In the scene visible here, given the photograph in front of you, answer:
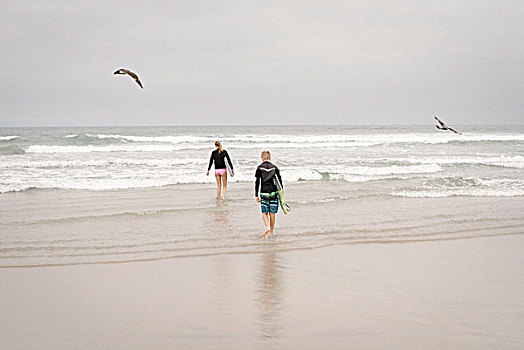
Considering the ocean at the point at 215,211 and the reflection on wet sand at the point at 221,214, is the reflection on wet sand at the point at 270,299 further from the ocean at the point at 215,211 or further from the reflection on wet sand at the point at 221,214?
the reflection on wet sand at the point at 221,214

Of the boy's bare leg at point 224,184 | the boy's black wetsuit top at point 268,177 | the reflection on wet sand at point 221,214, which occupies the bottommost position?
the reflection on wet sand at point 221,214

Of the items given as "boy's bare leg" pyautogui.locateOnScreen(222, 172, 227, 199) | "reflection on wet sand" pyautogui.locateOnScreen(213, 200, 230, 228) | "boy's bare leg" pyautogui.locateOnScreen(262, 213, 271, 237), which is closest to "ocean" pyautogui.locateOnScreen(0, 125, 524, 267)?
"reflection on wet sand" pyautogui.locateOnScreen(213, 200, 230, 228)

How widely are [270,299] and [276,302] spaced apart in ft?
0.35

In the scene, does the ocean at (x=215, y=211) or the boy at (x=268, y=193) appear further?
the boy at (x=268, y=193)

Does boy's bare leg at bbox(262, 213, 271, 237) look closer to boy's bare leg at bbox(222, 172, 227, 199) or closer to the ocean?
the ocean

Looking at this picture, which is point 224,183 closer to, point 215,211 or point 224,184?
point 224,184

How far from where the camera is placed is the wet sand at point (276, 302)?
12.5 ft

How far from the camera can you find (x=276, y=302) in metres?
4.59

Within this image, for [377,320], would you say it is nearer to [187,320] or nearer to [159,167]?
[187,320]

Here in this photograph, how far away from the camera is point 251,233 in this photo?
7801mm

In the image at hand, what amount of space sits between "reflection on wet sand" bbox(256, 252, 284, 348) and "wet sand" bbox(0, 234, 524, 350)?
0.01m

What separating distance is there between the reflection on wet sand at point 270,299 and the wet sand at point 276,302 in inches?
0.5

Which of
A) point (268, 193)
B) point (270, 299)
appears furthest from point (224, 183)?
point (270, 299)

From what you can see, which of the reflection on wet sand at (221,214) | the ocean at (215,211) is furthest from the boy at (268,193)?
the reflection on wet sand at (221,214)
